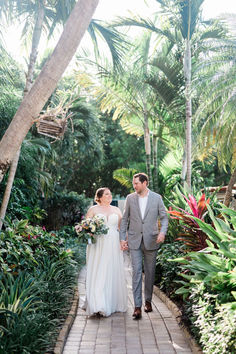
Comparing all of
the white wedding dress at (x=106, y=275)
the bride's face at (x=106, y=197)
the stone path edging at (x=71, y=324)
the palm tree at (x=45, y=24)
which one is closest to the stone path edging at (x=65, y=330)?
the stone path edging at (x=71, y=324)

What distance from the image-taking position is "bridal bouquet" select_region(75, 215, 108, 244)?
7.22 metres

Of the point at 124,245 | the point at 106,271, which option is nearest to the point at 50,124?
the point at 124,245

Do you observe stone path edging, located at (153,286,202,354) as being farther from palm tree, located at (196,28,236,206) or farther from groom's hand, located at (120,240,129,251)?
palm tree, located at (196,28,236,206)

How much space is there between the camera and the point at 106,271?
7.29m

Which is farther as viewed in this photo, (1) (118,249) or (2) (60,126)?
(2) (60,126)

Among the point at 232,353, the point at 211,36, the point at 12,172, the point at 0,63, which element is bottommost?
the point at 232,353

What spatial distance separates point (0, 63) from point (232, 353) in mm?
6404

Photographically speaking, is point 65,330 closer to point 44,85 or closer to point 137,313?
point 137,313

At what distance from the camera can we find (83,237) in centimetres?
725

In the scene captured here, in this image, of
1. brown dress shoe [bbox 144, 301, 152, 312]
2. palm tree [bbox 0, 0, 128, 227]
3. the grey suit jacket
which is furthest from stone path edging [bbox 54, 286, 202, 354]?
palm tree [bbox 0, 0, 128, 227]

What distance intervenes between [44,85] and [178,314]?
11.8 feet

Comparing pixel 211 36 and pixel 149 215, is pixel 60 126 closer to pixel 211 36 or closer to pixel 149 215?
pixel 149 215

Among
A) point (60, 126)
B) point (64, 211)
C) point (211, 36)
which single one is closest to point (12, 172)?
point (60, 126)

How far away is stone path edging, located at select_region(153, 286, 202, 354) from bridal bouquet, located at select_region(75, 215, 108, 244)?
4.94 feet
